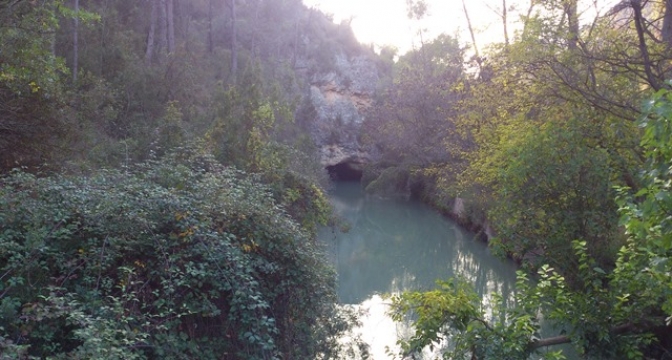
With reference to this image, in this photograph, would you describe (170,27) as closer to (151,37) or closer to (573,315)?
(151,37)

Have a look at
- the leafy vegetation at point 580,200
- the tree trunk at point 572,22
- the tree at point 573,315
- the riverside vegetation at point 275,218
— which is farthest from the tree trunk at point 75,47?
the tree at point 573,315

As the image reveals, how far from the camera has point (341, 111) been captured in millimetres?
41688

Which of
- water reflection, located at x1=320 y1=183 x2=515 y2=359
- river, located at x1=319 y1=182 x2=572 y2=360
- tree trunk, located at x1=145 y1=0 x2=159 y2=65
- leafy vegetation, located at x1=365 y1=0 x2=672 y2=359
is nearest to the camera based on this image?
leafy vegetation, located at x1=365 y1=0 x2=672 y2=359

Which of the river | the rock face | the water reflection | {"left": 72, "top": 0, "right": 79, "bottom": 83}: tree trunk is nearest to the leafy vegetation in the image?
the river

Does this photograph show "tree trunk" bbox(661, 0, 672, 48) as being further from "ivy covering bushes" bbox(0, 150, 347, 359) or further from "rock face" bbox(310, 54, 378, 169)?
"rock face" bbox(310, 54, 378, 169)

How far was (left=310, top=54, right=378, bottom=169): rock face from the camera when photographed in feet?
133

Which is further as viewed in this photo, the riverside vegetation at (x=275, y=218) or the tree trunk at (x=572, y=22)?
the tree trunk at (x=572, y=22)

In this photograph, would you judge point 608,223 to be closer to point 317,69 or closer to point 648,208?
point 648,208

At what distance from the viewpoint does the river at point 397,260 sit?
13.0 metres

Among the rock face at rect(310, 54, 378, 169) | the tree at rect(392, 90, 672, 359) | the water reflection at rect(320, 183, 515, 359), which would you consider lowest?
the water reflection at rect(320, 183, 515, 359)

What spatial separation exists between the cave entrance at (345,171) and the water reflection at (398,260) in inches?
493

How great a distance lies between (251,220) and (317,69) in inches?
1470

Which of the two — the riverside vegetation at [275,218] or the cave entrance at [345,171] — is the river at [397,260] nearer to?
the riverside vegetation at [275,218]

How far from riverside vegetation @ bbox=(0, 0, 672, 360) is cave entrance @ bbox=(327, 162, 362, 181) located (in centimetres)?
2726
